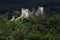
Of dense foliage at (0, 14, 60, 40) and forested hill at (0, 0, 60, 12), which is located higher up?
forested hill at (0, 0, 60, 12)

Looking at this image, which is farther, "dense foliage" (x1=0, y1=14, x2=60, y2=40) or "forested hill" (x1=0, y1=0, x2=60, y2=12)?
"forested hill" (x1=0, y1=0, x2=60, y2=12)

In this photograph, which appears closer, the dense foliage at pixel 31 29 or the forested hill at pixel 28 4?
the dense foliage at pixel 31 29

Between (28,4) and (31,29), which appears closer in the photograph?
(31,29)

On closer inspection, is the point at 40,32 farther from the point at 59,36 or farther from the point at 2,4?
the point at 2,4

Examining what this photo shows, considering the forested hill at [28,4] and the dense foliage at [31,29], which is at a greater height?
the forested hill at [28,4]

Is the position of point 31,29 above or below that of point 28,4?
below
